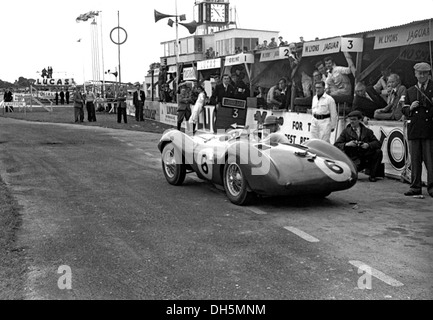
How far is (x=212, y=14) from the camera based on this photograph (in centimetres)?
5109

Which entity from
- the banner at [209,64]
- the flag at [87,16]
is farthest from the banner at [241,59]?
the flag at [87,16]

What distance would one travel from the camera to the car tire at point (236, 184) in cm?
697

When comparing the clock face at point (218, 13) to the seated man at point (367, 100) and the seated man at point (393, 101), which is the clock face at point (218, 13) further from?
the seated man at point (393, 101)

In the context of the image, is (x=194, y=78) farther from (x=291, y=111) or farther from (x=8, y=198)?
(x=8, y=198)

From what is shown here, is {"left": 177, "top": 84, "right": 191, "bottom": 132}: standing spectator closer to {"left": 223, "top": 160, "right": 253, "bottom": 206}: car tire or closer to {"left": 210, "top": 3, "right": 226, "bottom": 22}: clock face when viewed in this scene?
{"left": 223, "top": 160, "right": 253, "bottom": 206}: car tire

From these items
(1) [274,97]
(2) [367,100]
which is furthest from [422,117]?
(1) [274,97]

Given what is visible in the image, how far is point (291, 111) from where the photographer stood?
12969 mm

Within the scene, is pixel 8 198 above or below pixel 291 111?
below

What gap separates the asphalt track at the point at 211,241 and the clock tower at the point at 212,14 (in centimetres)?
4323

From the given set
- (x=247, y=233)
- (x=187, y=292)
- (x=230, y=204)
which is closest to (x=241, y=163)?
(x=230, y=204)

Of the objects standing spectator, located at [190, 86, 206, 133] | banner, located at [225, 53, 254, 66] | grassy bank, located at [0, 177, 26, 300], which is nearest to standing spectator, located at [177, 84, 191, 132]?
standing spectator, located at [190, 86, 206, 133]

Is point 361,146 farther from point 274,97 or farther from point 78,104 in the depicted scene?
point 78,104

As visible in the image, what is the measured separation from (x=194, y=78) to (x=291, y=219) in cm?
1502

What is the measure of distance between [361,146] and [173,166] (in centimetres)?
334
